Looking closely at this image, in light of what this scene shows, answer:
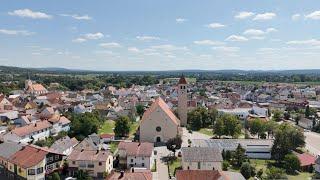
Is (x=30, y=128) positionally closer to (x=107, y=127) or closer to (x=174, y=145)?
(x=107, y=127)

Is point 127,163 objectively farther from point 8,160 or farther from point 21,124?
point 21,124

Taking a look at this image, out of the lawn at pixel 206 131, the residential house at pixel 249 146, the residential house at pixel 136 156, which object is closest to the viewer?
the residential house at pixel 136 156

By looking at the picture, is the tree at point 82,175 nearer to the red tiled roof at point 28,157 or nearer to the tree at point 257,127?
the red tiled roof at point 28,157

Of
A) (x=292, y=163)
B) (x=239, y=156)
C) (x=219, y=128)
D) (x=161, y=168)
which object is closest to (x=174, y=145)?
(x=161, y=168)

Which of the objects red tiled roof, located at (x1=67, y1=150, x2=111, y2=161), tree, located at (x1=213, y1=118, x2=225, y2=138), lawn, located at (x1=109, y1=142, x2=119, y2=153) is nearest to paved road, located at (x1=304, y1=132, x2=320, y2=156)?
tree, located at (x1=213, y1=118, x2=225, y2=138)

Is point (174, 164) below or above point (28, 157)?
below

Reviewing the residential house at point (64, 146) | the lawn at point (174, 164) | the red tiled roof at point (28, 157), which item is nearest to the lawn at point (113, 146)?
the residential house at point (64, 146)
